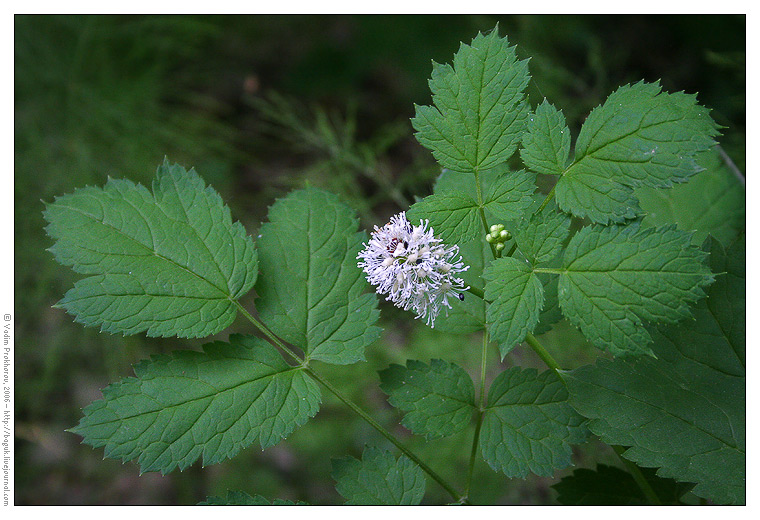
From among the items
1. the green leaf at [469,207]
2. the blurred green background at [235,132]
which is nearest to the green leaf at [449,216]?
the green leaf at [469,207]

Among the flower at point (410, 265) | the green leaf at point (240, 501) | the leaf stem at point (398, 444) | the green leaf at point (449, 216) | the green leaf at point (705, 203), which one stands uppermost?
the green leaf at point (705, 203)

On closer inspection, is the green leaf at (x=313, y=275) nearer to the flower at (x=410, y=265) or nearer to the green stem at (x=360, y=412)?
the green stem at (x=360, y=412)

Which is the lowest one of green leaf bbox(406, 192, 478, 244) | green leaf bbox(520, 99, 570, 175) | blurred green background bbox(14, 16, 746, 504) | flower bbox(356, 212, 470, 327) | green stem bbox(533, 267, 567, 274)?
green stem bbox(533, 267, 567, 274)

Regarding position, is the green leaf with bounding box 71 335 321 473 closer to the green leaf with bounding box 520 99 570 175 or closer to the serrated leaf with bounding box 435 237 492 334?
the serrated leaf with bounding box 435 237 492 334

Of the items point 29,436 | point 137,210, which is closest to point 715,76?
point 137,210

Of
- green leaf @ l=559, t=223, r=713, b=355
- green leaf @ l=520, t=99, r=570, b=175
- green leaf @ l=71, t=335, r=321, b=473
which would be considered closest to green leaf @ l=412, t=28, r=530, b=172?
green leaf @ l=520, t=99, r=570, b=175
